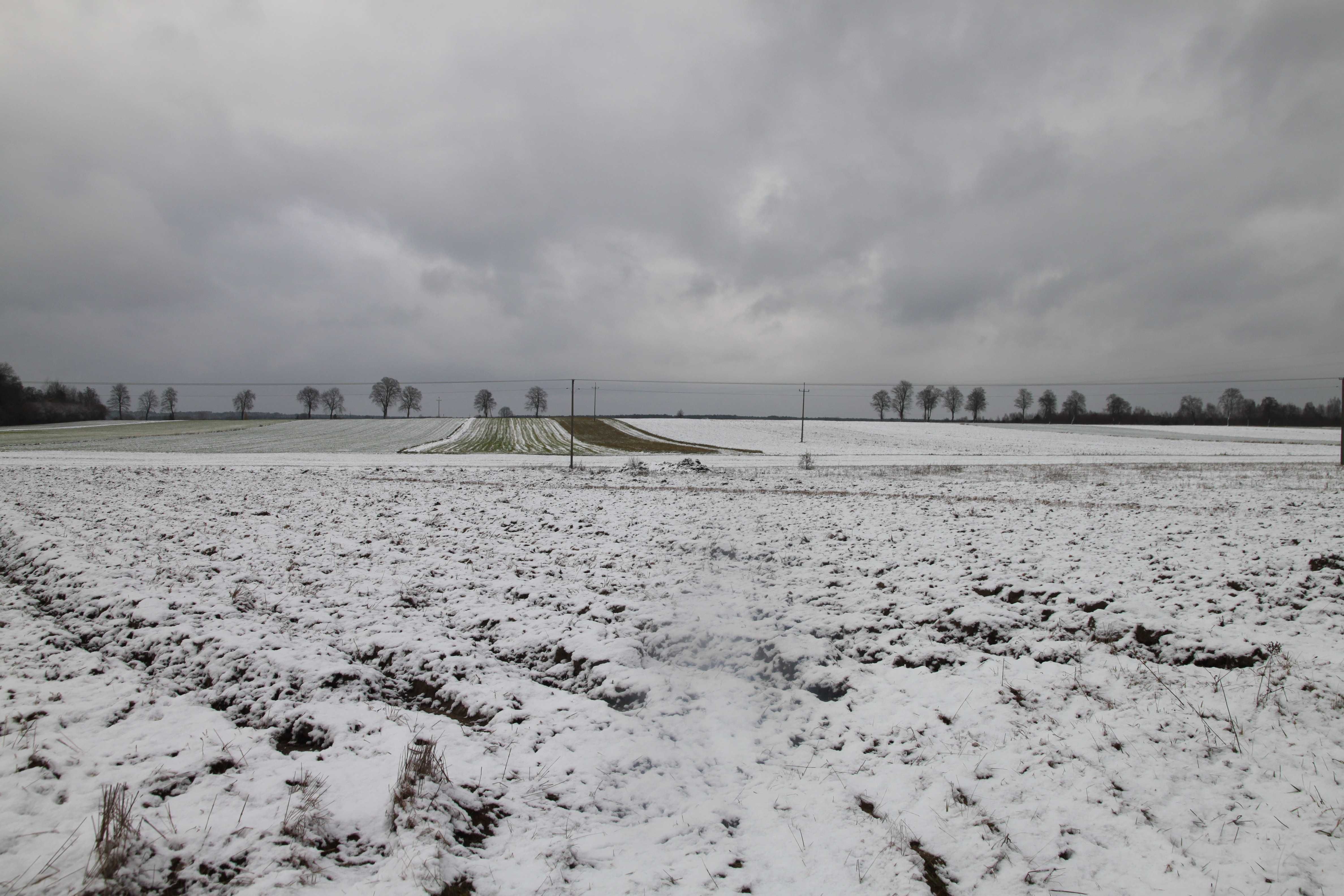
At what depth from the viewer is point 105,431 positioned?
74.2 metres

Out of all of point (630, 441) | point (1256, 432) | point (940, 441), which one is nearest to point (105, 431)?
point (630, 441)

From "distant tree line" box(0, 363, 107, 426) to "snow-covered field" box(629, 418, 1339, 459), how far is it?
91.7 metres

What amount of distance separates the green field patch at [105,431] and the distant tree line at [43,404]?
4.74 m

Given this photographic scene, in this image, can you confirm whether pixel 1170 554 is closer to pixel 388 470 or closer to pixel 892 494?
pixel 892 494

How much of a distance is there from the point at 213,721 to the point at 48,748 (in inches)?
46.4

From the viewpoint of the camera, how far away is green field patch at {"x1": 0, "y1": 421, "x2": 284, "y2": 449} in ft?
186

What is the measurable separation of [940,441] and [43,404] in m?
137

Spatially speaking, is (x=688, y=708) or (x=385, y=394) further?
(x=385, y=394)

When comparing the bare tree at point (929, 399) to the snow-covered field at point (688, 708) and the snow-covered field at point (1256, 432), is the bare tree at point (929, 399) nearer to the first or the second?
the snow-covered field at point (1256, 432)

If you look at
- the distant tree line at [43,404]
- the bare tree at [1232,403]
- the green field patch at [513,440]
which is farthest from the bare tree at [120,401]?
the bare tree at [1232,403]

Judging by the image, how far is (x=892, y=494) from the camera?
21344 millimetres

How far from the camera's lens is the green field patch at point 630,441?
57.0m

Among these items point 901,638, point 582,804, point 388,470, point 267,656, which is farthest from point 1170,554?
point 388,470

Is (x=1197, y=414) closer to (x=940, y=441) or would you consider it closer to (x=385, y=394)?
(x=940, y=441)
